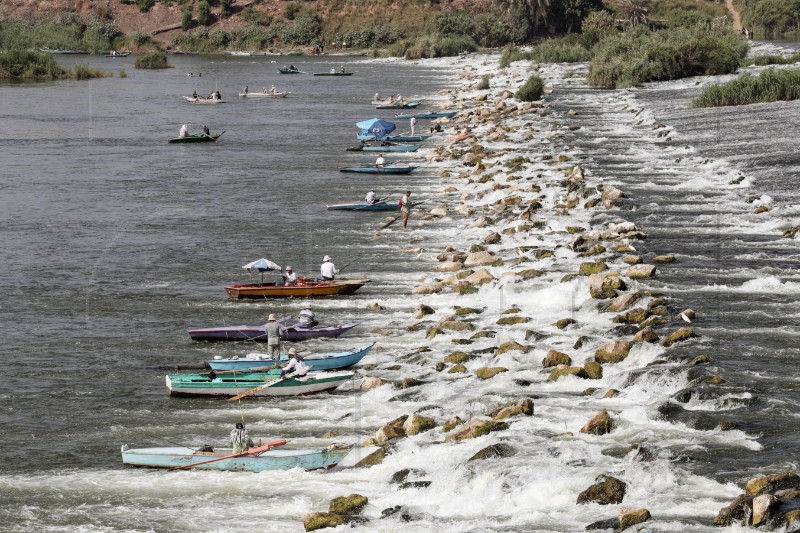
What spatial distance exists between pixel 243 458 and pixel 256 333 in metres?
10.4

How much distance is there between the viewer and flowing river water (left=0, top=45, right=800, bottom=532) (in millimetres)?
23828

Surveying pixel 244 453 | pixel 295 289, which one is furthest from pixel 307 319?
pixel 244 453

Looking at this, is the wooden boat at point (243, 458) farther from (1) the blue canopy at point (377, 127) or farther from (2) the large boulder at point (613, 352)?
(1) the blue canopy at point (377, 127)

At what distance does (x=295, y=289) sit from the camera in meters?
40.5

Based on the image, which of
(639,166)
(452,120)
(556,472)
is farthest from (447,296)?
(452,120)

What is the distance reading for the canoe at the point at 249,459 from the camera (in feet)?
84.0

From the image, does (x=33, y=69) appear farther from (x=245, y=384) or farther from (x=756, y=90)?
(x=245, y=384)

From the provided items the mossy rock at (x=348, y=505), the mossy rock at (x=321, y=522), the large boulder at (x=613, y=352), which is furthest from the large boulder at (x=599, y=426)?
the mossy rock at (x=321, y=522)

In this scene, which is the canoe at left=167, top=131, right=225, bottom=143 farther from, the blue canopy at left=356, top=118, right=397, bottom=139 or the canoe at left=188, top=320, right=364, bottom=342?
the canoe at left=188, top=320, right=364, bottom=342

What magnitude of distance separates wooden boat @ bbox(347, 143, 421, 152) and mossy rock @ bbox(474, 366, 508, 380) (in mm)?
47384

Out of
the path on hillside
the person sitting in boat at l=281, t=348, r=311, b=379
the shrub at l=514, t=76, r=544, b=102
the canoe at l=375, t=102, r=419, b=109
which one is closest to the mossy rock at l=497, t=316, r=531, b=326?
the person sitting in boat at l=281, t=348, r=311, b=379

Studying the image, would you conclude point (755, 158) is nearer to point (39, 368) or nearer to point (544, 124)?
point (544, 124)

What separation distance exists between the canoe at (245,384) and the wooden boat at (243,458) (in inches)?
184

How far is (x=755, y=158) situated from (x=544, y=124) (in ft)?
87.4
